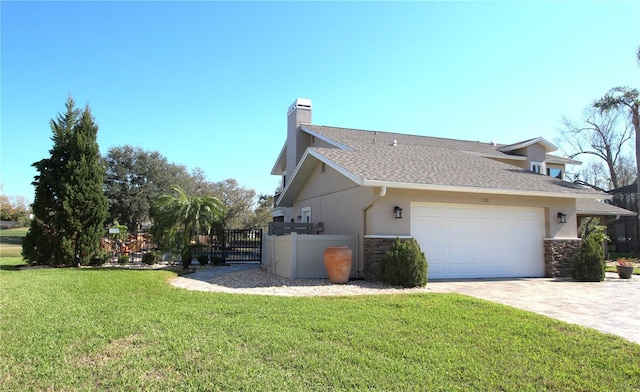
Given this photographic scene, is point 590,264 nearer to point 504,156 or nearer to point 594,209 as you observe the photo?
point 504,156

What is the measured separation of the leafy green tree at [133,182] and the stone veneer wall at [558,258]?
31300 mm

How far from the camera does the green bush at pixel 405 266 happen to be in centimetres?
960

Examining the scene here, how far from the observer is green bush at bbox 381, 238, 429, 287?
960 cm

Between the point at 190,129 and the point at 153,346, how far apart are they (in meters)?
17.8

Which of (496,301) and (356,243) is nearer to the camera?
(496,301)

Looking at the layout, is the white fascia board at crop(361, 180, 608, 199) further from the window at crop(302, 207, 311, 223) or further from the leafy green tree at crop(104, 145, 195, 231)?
the leafy green tree at crop(104, 145, 195, 231)

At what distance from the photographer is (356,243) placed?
37.6ft

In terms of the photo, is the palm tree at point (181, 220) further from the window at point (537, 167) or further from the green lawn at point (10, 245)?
the window at point (537, 167)

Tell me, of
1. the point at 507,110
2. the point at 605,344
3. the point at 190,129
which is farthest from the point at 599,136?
the point at 605,344

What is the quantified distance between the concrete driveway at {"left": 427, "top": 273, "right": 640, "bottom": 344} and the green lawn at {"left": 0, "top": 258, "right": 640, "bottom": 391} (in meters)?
0.71

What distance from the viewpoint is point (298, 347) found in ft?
15.1

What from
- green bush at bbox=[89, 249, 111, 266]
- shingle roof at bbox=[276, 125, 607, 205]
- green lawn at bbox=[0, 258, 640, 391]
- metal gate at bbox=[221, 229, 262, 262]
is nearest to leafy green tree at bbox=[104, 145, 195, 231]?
metal gate at bbox=[221, 229, 262, 262]

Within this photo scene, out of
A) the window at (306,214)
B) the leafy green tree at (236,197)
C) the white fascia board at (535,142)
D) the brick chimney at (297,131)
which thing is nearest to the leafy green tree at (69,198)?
the window at (306,214)

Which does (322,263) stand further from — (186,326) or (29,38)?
(29,38)
